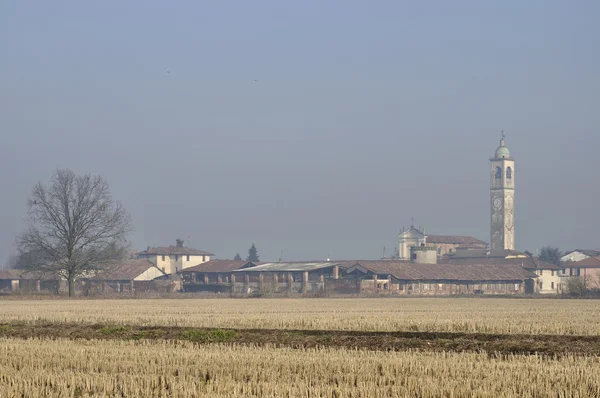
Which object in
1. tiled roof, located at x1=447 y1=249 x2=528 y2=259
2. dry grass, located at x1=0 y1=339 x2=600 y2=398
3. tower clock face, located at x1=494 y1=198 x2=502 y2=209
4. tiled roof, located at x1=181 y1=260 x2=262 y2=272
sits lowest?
tiled roof, located at x1=181 y1=260 x2=262 y2=272

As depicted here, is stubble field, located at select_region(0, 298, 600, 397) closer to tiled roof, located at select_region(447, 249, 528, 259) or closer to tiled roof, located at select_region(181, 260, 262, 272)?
tiled roof, located at select_region(181, 260, 262, 272)

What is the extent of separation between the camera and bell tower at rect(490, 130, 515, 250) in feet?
598

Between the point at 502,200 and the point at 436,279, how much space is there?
216 ft

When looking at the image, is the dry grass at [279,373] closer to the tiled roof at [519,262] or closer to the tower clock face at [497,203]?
the tiled roof at [519,262]

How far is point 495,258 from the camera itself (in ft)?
524

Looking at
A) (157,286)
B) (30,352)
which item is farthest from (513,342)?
Answer: (157,286)

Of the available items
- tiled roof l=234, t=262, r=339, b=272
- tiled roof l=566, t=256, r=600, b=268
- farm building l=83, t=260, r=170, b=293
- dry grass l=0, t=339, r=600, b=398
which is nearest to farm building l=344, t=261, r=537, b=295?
tiled roof l=234, t=262, r=339, b=272

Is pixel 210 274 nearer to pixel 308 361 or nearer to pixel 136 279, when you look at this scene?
pixel 136 279

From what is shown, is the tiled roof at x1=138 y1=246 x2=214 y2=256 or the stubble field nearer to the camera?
the stubble field

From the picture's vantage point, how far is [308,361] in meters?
Result: 21.3

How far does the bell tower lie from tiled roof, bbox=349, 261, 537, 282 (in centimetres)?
4839

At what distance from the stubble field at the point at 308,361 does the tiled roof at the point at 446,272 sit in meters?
84.5

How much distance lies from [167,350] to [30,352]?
3336mm

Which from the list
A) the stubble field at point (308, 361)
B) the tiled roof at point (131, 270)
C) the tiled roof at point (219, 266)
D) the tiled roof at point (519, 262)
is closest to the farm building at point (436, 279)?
the tiled roof at point (519, 262)
